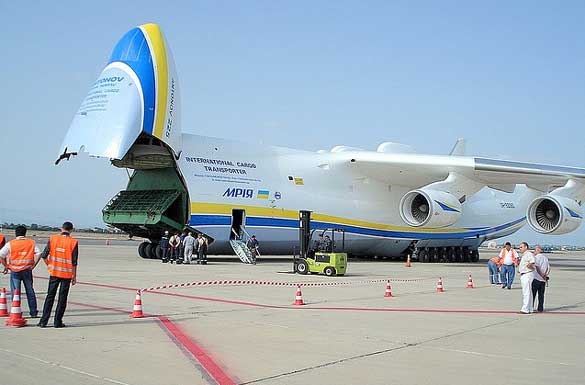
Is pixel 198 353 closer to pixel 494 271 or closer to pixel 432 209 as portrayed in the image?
pixel 494 271

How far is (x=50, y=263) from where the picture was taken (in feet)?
24.4

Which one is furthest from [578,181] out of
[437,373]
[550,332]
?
[437,373]

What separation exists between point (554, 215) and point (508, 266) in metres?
8.01

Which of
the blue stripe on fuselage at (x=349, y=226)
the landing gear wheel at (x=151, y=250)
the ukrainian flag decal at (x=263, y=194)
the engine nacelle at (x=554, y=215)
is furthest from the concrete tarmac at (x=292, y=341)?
the landing gear wheel at (x=151, y=250)

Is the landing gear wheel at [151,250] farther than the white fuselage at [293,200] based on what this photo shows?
Yes

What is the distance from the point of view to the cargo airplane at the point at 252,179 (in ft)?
63.1

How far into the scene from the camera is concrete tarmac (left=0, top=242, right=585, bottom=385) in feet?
17.2

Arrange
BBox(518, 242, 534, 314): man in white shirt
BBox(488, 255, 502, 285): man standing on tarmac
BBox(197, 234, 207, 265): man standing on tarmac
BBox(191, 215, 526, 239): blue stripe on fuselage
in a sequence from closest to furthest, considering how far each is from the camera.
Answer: BBox(518, 242, 534, 314): man in white shirt, BBox(488, 255, 502, 285): man standing on tarmac, BBox(197, 234, 207, 265): man standing on tarmac, BBox(191, 215, 526, 239): blue stripe on fuselage

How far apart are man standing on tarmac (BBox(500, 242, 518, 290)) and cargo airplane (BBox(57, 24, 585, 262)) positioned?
269 inches

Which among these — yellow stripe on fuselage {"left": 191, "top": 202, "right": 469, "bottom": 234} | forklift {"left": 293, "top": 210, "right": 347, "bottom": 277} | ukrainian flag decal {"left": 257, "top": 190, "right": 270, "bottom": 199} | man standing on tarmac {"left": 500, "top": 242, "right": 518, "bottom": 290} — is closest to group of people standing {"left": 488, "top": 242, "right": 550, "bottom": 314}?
man standing on tarmac {"left": 500, "top": 242, "right": 518, "bottom": 290}

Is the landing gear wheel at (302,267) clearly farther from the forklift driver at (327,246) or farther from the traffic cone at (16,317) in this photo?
the traffic cone at (16,317)

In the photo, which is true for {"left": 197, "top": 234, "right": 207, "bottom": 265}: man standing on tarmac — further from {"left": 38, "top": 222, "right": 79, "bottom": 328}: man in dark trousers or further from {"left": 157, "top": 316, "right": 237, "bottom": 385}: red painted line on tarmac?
{"left": 38, "top": 222, "right": 79, "bottom": 328}: man in dark trousers

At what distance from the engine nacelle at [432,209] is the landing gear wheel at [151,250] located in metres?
9.30

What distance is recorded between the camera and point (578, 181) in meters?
22.8
